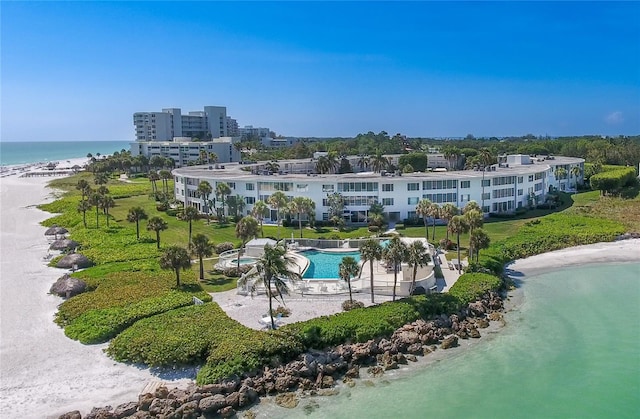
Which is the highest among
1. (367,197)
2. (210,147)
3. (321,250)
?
(210,147)

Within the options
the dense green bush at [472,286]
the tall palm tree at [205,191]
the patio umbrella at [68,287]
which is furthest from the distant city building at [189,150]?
the dense green bush at [472,286]

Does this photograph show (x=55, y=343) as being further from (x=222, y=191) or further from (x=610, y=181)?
(x=610, y=181)

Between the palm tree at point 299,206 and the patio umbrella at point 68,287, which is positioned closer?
the patio umbrella at point 68,287

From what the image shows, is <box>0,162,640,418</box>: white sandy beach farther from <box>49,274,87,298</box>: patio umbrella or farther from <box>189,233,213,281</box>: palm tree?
<box>189,233,213,281</box>: palm tree

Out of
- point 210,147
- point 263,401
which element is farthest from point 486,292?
point 210,147

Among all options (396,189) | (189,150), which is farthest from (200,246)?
(189,150)

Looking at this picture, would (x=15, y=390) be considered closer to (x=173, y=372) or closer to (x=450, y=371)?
(x=173, y=372)

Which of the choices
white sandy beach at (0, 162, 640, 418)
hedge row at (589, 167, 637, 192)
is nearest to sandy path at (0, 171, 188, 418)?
white sandy beach at (0, 162, 640, 418)

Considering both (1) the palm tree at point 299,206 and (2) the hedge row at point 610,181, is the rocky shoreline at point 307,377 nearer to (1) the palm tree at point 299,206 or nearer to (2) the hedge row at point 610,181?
(1) the palm tree at point 299,206
